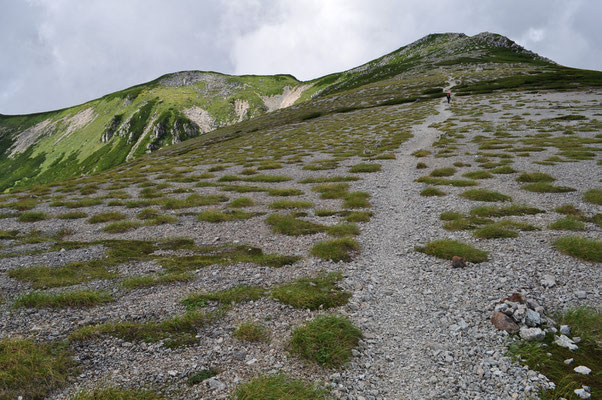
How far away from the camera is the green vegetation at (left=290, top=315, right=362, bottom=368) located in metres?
7.41

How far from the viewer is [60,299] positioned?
9836 millimetres

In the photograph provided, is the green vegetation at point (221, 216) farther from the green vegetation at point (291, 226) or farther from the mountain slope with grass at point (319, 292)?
the green vegetation at point (291, 226)

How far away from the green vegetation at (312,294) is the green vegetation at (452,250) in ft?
15.8

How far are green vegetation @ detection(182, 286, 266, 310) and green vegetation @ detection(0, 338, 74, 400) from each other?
3432 mm

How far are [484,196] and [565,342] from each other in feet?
46.8

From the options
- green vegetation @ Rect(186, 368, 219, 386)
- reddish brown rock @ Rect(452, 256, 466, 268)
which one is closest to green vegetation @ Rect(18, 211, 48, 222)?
green vegetation @ Rect(186, 368, 219, 386)

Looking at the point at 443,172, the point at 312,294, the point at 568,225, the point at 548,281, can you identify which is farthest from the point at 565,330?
the point at 443,172

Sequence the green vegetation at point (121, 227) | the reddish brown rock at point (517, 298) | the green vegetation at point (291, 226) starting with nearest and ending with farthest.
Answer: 1. the reddish brown rock at point (517, 298)
2. the green vegetation at point (291, 226)
3. the green vegetation at point (121, 227)

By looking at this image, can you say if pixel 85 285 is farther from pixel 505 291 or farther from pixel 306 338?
pixel 505 291

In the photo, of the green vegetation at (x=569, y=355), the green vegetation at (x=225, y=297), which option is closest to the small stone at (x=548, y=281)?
the green vegetation at (x=569, y=355)

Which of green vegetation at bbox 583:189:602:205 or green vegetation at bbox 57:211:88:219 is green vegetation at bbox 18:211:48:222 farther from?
green vegetation at bbox 583:189:602:205

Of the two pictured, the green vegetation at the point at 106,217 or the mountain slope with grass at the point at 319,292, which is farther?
the green vegetation at the point at 106,217

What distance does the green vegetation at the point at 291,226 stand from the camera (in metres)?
16.9

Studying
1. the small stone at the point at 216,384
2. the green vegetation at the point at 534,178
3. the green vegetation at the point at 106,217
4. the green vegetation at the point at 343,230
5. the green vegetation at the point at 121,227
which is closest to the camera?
the small stone at the point at 216,384
